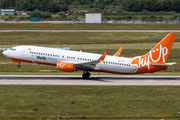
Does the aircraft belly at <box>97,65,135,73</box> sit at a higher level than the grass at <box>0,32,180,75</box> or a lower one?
lower

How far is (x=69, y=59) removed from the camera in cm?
4919

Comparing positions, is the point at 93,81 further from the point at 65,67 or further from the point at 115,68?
the point at 65,67

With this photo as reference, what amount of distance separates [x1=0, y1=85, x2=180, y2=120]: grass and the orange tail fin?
718 centimetres

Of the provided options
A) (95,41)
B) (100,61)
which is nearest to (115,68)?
(100,61)

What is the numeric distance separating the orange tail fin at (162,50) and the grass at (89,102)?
283 inches

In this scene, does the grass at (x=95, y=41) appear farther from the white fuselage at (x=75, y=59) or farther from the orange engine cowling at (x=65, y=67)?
the orange engine cowling at (x=65, y=67)

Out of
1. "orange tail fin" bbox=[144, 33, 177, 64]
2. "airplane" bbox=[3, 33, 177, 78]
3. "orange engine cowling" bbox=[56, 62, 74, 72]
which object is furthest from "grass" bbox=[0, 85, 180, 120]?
"orange tail fin" bbox=[144, 33, 177, 64]

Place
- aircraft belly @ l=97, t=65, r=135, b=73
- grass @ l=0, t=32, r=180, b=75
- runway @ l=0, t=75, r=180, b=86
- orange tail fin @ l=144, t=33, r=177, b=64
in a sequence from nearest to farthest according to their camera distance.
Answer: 1. runway @ l=0, t=75, r=180, b=86
2. orange tail fin @ l=144, t=33, r=177, b=64
3. aircraft belly @ l=97, t=65, r=135, b=73
4. grass @ l=0, t=32, r=180, b=75

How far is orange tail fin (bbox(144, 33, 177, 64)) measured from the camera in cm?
4694

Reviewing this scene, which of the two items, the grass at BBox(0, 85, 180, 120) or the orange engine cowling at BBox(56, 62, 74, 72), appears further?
the orange engine cowling at BBox(56, 62, 74, 72)

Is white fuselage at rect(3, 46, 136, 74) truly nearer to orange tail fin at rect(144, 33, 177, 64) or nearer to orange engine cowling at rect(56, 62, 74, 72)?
orange engine cowling at rect(56, 62, 74, 72)

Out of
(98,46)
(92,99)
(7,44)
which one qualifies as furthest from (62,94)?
(7,44)

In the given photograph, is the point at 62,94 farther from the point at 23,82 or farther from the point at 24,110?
the point at 23,82

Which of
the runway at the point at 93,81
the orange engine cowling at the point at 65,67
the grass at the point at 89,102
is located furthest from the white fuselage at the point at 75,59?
the grass at the point at 89,102
